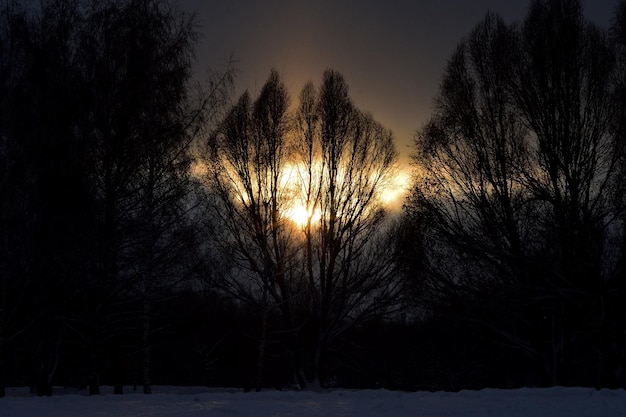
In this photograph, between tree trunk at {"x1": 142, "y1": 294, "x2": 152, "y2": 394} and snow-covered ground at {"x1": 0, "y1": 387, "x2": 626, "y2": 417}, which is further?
tree trunk at {"x1": 142, "y1": 294, "x2": 152, "y2": 394}

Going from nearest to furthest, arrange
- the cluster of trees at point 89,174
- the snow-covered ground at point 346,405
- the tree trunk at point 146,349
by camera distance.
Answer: the snow-covered ground at point 346,405
the cluster of trees at point 89,174
the tree trunk at point 146,349

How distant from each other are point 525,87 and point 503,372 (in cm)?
2704

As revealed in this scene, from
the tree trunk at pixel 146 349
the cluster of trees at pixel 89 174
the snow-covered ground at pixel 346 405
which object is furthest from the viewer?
the tree trunk at pixel 146 349

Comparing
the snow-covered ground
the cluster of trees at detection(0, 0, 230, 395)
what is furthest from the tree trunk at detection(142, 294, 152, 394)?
the snow-covered ground

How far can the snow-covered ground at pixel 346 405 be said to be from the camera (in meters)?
9.18

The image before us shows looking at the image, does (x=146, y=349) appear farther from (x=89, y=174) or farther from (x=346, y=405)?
(x=346, y=405)

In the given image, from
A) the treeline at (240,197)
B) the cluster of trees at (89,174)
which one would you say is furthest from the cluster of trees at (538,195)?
the cluster of trees at (89,174)

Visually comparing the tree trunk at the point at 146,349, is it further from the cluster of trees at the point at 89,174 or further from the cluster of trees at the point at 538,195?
the cluster of trees at the point at 538,195

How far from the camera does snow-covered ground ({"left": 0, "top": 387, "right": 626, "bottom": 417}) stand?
9180mm

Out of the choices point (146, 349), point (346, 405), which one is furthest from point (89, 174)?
point (346, 405)

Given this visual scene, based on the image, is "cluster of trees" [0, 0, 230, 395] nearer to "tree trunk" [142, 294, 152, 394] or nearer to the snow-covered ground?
"tree trunk" [142, 294, 152, 394]

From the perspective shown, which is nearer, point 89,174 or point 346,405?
point 346,405

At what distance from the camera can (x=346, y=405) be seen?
10078 millimetres

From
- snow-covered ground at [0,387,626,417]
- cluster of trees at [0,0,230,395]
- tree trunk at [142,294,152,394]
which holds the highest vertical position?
cluster of trees at [0,0,230,395]
